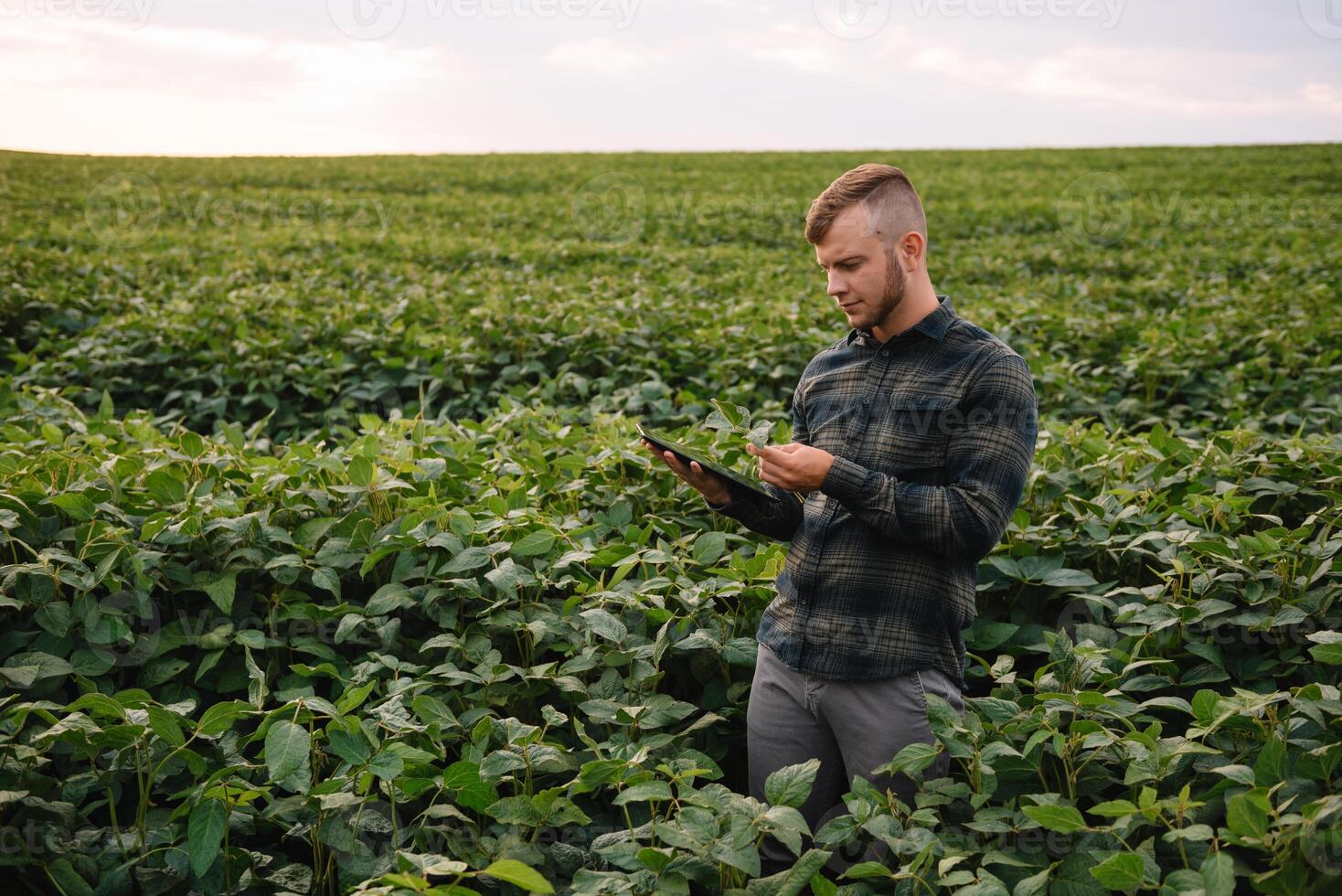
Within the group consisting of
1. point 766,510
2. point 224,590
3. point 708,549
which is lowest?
point 224,590

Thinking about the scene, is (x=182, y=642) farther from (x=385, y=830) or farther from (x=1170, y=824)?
(x=1170, y=824)

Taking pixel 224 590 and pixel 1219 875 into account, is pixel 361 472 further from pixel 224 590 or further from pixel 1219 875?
pixel 1219 875

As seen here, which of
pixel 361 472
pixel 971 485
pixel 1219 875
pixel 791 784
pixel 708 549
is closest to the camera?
pixel 1219 875

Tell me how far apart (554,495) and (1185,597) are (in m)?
2.01

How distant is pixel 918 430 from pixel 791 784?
2.71ft

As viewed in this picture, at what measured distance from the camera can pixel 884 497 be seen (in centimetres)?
195

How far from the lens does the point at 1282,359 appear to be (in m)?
5.35

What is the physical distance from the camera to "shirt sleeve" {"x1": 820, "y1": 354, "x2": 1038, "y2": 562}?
6.32 feet

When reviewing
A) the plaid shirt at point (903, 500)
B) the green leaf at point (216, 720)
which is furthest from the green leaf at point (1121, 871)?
the green leaf at point (216, 720)

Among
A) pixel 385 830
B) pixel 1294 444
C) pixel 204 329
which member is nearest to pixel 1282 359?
pixel 1294 444

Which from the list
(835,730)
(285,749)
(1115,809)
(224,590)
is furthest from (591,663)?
(1115,809)

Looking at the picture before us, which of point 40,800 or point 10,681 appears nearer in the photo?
point 40,800

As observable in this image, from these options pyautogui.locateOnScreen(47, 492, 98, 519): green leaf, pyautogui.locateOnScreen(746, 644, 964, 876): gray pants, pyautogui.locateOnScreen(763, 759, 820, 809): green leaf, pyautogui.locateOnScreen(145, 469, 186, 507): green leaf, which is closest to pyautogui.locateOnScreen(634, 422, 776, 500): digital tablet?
pyautogui.locateOnScreen(746, 644, 964, 876): gray pants

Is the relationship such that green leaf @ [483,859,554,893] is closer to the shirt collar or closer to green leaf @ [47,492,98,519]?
the shirt collar
